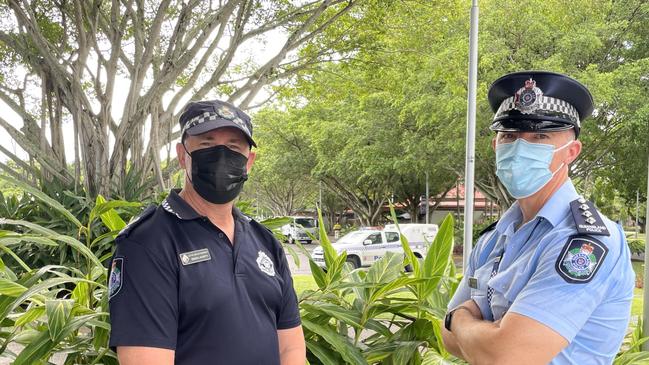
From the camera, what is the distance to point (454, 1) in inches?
341

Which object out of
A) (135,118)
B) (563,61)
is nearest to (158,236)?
(135,118)

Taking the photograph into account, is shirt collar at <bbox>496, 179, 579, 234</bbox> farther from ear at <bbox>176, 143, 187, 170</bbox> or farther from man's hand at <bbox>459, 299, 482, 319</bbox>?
ear at <bbox>176, 143, 187, 170</bbox>

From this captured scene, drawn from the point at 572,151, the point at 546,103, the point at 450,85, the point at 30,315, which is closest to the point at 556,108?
the point at 546,103

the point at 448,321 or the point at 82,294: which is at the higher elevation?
the point at 82,294

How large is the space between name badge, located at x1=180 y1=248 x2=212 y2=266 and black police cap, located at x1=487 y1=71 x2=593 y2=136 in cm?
92

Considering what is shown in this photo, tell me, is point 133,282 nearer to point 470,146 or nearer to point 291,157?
point 470,146

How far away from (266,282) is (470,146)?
29.8 ft

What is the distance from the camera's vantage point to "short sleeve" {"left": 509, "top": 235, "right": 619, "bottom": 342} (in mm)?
1292

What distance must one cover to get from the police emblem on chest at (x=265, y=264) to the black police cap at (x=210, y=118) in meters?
0.38

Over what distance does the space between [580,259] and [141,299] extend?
108 cm

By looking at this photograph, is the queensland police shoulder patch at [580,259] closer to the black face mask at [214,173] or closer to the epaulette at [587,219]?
the epaulette at [587,219]

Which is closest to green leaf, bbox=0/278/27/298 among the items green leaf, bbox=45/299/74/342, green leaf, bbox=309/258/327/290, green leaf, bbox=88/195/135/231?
green leaf, bbox=45/299/74/342

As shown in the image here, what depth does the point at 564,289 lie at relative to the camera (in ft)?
4.28

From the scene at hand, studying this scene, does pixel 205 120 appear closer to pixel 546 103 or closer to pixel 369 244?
pixel 546 103
